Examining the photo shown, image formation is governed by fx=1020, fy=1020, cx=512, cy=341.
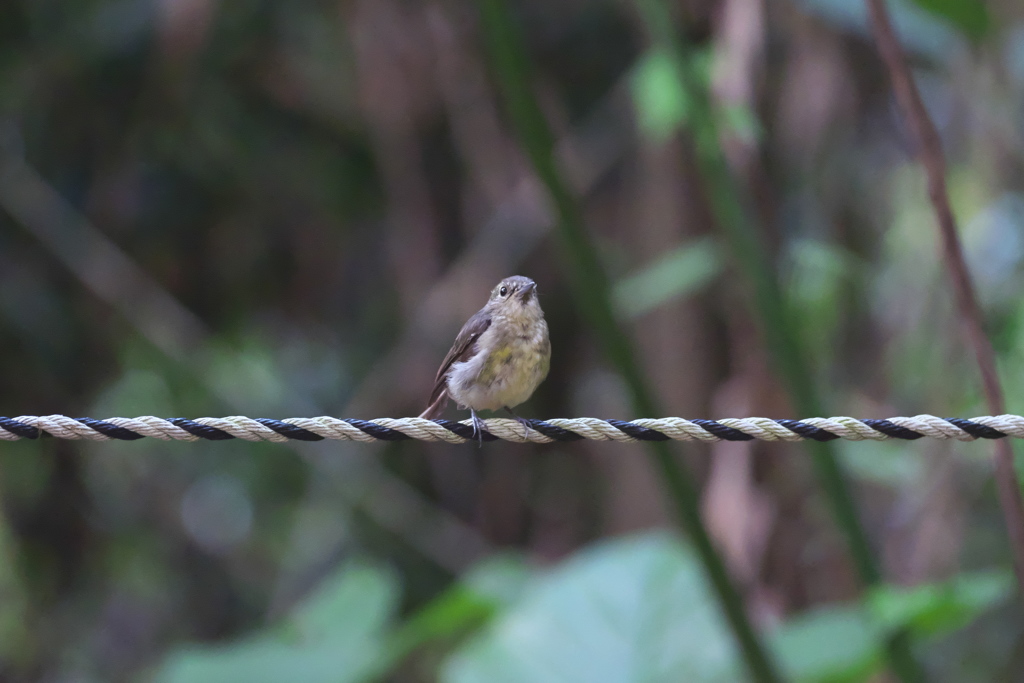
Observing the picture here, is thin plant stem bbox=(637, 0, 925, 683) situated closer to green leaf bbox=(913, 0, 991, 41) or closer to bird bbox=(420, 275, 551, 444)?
green leaf bbox=(913, 0, 991, 41)

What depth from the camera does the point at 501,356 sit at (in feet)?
10.4

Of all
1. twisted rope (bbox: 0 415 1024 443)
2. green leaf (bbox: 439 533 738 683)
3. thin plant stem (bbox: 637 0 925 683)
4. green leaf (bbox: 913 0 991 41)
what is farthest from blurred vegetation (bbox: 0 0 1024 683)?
twisted rope (bbox: 0 415 1024 443)

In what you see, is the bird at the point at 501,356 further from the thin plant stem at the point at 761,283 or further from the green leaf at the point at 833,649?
the green leaf at the point at 833,649

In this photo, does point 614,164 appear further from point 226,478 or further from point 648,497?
point 226,478

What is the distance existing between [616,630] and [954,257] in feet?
6.31

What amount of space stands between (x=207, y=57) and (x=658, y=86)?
470 cm

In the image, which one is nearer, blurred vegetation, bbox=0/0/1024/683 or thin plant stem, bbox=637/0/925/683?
thin plant stem, bbox=637/0/925/683

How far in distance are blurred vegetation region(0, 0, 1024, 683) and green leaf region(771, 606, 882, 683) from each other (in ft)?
0.34

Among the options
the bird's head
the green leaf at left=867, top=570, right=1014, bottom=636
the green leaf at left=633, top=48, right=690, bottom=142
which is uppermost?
the green leaf at left=633, top=48, right=690, bottom=142

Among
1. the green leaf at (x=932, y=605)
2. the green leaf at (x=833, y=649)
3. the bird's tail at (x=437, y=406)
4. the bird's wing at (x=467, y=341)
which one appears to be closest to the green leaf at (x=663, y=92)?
the bird's wing at (x=467, y=341)

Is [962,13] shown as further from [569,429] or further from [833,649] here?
[833,649]

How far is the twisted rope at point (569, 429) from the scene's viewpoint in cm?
184

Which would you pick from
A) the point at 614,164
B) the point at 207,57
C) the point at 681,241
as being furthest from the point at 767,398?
the point at 207,57

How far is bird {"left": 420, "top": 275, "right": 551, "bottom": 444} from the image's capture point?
3.17 metres
